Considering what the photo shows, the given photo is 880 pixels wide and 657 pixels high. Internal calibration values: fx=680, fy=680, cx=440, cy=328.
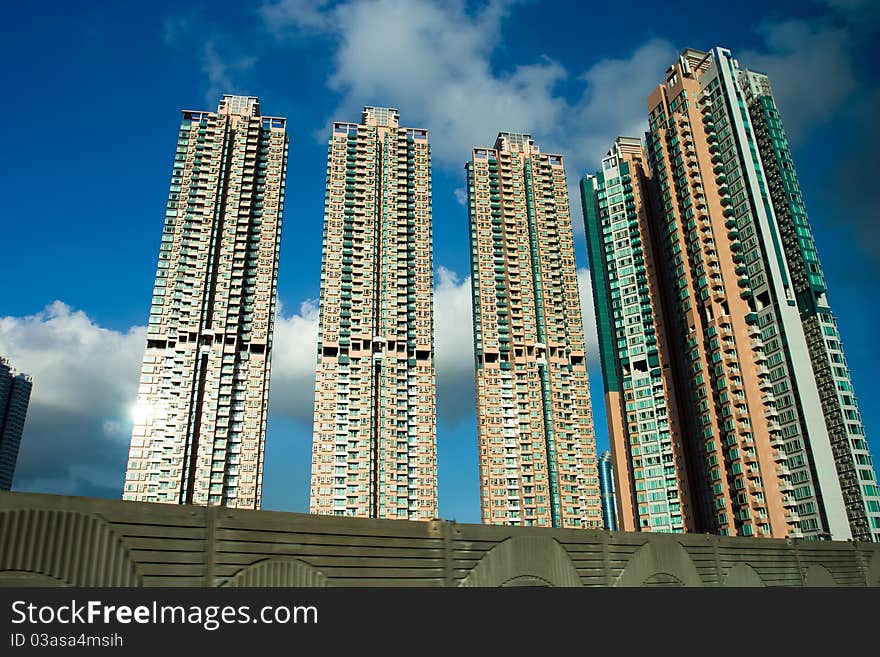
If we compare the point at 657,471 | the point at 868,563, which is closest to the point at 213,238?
the point at 657,471

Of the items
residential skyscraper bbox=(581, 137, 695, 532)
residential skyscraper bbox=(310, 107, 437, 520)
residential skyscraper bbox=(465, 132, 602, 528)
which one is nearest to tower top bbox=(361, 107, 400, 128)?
residential skyscraper bbox=(310, 107, 437, 520)

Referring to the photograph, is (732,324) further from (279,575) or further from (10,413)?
(10,413)

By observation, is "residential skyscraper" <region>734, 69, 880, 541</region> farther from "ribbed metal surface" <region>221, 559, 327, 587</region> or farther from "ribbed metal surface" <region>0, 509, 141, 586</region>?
"ribbed metal surface" <region>0, 509, 141, 586</region>

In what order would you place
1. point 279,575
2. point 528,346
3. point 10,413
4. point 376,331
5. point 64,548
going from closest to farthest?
point 64,548
point 279,575
point 376,331
point 528,346
point 10,413

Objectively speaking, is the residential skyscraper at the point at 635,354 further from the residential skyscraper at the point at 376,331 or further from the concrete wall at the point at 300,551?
the concrete wall at the point at 300,551

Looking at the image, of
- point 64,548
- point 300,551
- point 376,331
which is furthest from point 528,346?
point 64,548

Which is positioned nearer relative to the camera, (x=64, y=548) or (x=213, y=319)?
(x=64, y=548)

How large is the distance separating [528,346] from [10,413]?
98249 mm

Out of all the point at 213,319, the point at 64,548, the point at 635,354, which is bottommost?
the point at 64,548

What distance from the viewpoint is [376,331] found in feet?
304

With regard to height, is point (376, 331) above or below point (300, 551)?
above

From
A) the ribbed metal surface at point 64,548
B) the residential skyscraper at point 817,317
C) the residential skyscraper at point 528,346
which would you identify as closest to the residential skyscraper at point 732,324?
the residential skyscraper at point 817,317

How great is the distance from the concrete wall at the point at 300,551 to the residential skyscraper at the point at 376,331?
59.3 m
